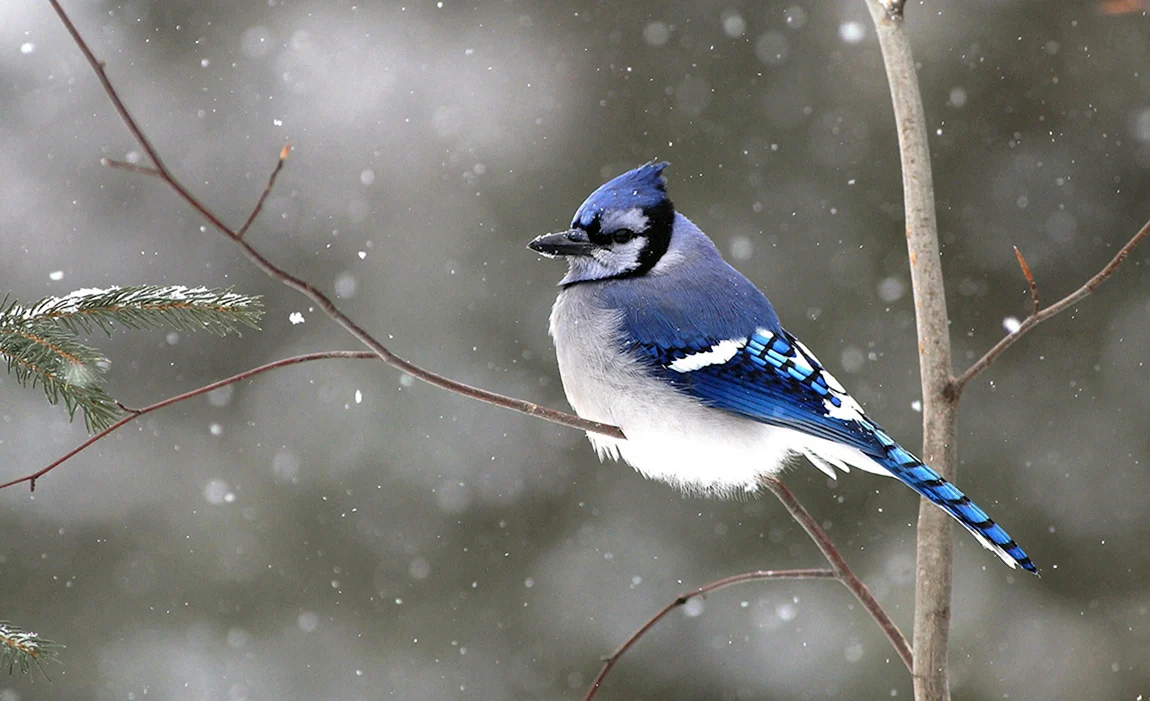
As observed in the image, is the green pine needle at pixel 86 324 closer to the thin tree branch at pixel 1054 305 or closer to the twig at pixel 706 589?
the twig at pixel 706 589

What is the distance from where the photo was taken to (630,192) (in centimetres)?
185

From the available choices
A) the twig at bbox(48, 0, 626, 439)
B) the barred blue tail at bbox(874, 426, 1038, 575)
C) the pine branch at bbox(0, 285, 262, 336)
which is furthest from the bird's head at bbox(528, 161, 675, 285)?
the barred blue tail at bbox(874, 426, 1038, 575)

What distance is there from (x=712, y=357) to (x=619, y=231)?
0.26 meters

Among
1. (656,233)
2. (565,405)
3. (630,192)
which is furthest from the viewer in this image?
(565,405)

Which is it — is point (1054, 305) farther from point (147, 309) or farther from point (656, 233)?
point (147, 309)

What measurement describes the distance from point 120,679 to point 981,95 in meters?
3.97

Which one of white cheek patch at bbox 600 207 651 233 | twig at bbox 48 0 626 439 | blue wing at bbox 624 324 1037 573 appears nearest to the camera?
twig at bbox 48 0 626 439

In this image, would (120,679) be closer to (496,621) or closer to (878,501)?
(496,621)

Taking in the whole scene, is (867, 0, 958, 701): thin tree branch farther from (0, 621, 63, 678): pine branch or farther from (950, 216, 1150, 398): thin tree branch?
(0, 621, 63, 678): pine branch

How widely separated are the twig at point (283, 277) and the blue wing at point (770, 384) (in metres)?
0.25

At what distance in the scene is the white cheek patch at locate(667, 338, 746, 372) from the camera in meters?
1.92

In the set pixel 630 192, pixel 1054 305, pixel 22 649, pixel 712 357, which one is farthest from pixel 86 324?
pixel 1054 305

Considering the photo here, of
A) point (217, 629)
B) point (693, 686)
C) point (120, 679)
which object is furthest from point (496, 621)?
point (120, 679)

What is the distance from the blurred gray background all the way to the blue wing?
2.32 meters
